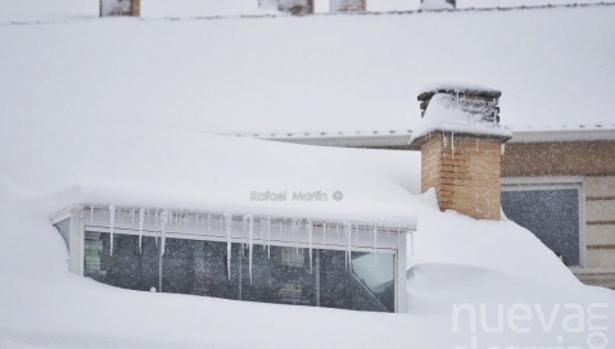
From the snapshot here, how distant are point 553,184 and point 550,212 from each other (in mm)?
376

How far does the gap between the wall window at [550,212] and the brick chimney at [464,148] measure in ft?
8.68

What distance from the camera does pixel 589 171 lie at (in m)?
10.7

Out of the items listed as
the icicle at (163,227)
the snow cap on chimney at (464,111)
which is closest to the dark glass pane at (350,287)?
the icicle at (163,227)

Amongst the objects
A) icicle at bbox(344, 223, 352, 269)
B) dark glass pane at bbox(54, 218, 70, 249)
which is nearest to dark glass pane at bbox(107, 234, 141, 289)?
dark glass pane at bbox(54, 218, 70, 249)

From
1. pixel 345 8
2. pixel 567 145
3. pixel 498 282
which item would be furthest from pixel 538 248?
pixel 345 8

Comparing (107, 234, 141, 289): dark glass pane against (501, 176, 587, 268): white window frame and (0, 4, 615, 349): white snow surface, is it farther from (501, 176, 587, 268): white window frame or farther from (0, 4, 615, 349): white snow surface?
(501, 176, 587, 268): white window frame

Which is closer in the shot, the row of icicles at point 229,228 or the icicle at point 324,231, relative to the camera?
the row of icicles at point 229,228

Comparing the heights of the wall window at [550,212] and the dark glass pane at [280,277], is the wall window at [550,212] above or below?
above

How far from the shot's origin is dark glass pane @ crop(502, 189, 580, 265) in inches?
426

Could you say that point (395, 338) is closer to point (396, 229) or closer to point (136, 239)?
point (396, 229)

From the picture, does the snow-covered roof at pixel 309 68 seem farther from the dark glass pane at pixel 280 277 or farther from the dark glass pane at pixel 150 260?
the dark glass pane at pixel 150 260

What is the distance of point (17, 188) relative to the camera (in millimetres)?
7250

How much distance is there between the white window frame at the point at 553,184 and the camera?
10.8 meters

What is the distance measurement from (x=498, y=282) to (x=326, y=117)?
13.8 feet
